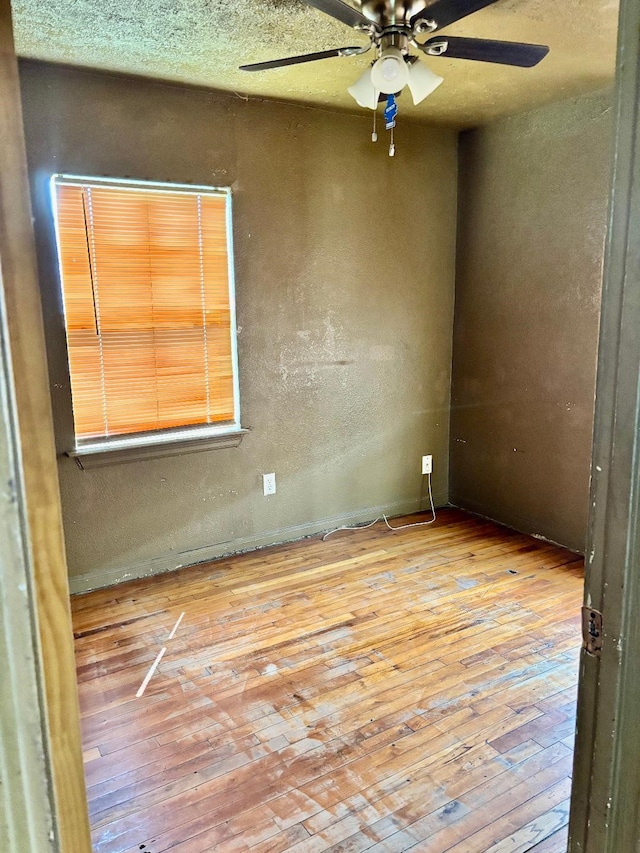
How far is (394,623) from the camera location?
266 centimetres

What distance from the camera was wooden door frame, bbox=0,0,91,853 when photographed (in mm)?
506

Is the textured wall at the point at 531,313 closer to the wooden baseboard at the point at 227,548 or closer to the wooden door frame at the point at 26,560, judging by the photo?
the wooden baseboard at the point at 227,548

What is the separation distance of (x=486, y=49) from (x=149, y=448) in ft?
7.48

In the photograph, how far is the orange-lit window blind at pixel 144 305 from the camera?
9.18ft

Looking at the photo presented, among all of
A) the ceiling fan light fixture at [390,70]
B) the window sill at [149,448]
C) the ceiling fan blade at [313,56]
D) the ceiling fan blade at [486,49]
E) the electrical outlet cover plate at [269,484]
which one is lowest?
the electrical outlet cover plate at [269,484]

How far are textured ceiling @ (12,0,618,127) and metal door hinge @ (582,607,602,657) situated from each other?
75.9 inches

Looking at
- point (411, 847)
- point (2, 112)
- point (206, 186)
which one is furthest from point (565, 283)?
point (2, 112)

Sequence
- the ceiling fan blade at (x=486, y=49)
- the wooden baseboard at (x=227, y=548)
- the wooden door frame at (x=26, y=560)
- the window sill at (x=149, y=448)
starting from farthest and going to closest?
the wooden baseboard at (x=227, y=548)
the window sill at (x=149, y=448)
the ceiling fan blade at (x=486, y=49)
the wooden door frame at (x=26, y=560)

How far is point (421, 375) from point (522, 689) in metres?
2.22

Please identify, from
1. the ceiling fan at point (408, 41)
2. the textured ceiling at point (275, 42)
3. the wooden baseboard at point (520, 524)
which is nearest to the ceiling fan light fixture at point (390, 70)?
the ceiling fan at point (408, 41)

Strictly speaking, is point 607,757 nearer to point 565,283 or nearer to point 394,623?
point 394,623

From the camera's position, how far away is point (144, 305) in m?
2.96

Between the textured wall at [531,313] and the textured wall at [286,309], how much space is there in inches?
7.8

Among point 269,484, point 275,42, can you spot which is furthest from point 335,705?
point 275,42
